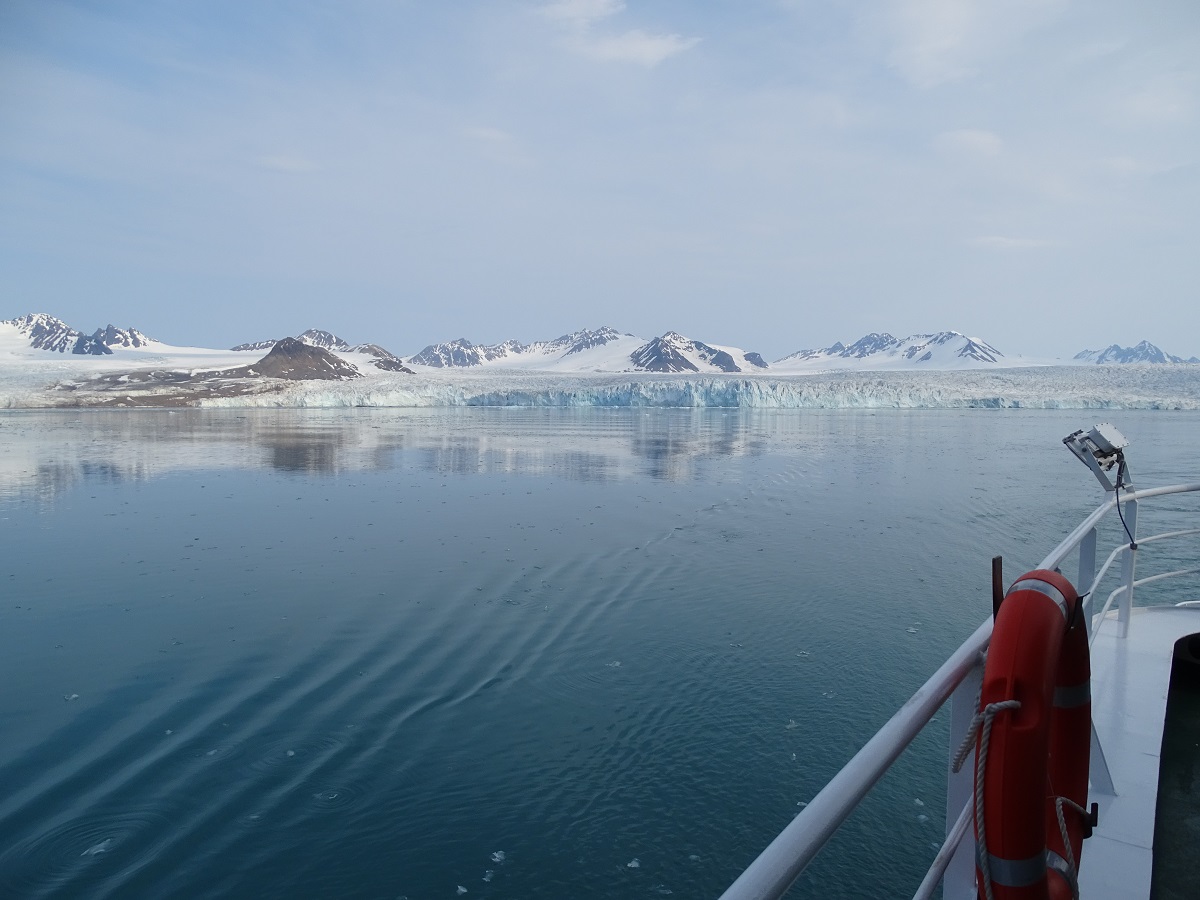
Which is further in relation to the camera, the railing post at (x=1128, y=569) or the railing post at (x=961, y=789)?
the railing post at (x=1128, y=569)

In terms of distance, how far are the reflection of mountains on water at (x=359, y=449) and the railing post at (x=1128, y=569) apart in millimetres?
11112

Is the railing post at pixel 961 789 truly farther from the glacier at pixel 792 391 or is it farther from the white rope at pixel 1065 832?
the glacier at pixel 792 391

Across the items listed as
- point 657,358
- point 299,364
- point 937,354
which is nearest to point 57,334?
point 299,364

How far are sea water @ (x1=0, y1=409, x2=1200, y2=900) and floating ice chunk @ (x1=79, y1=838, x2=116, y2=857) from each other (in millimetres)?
14

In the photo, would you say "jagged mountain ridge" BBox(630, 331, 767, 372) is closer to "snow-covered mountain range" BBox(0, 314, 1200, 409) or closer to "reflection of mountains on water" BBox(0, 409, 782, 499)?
"snow-covered mountain range" BBox(0, 314, 1200, 409)

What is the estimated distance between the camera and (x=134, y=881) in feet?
10.1

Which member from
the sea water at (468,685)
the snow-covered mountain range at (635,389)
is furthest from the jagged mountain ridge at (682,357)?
the sea water at (468,685)

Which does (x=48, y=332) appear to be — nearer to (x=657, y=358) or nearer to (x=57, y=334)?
(x=57, y=334)

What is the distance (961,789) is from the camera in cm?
151

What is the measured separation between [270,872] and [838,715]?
2.91 metres

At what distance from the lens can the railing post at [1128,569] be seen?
338 cm

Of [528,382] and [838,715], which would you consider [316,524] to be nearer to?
[838,715]

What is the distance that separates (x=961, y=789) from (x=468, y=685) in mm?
3688

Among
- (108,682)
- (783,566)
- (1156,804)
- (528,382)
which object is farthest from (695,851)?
(528,382)
